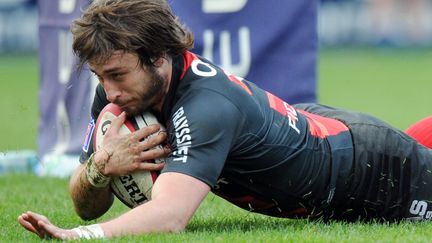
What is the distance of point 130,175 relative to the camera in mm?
5016

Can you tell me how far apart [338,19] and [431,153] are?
2439cm

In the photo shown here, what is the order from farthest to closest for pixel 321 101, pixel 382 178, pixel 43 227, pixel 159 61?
pixel 321 101 → pixel 382 178 → pixel 159 61 → pixel 43 227

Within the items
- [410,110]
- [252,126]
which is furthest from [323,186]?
[410,110]

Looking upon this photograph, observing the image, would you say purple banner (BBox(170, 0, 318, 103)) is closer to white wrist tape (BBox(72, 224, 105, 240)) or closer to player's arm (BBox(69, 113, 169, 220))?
player's arm (BBox(69, 113, 169, 220))

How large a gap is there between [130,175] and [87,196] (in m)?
0.42

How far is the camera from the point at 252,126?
4.94m

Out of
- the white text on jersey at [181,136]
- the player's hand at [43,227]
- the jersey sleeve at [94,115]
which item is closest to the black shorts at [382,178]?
the white text on jersey at [181,136]

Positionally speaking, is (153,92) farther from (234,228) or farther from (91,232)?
(234,228)

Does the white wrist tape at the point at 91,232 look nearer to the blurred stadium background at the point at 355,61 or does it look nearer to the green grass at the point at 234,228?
the green grass at the point at 234,228

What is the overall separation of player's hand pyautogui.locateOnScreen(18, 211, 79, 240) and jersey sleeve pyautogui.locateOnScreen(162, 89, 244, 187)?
1.63 ft

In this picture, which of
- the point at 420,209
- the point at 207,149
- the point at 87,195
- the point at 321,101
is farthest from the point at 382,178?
the point at 321,101

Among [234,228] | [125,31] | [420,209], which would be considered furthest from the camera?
[420,209]

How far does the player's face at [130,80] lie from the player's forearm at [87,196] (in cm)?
52

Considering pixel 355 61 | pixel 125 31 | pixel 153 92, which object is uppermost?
pixel 125 31
